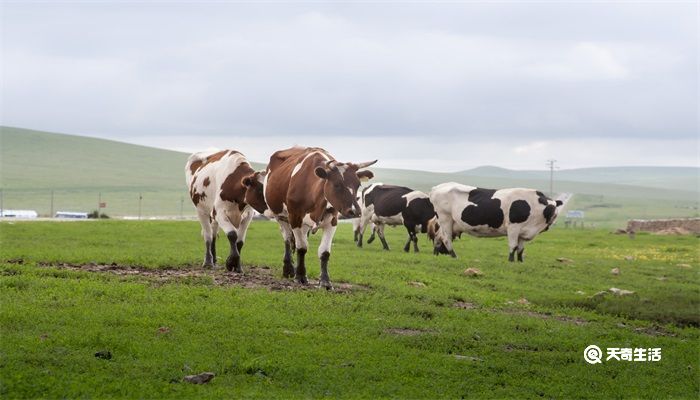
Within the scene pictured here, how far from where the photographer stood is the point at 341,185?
1920 cm

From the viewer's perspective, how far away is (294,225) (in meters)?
20.2

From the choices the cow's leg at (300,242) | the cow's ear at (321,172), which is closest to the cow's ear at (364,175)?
the cow's ear at (321,172)

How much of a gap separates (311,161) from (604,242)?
105 ft

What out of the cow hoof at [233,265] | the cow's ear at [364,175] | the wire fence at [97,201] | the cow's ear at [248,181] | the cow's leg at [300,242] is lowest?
the wire fence at [97,201]

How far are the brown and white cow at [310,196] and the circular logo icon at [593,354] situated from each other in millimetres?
5547

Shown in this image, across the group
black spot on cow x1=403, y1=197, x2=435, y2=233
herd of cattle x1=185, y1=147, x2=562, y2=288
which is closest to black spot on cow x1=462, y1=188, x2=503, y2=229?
black spot on cow x1=403, y1=197, x2=435, y2=233

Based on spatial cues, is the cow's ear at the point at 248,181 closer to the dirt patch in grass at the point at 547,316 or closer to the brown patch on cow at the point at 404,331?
the dirt patch in grass at the point at 547,316

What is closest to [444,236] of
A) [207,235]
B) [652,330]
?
[207,235]

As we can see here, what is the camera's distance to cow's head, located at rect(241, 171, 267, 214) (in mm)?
21750

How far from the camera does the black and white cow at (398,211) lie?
3706cm

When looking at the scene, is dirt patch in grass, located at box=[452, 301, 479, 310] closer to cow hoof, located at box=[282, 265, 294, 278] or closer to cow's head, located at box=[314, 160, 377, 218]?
cow's head, located at box=[314, 160, 377, 218]

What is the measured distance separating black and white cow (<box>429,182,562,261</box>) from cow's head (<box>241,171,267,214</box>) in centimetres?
1276

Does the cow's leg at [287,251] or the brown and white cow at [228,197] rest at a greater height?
the brown and white cow at [228,197]

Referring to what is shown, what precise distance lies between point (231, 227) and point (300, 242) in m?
2.17
